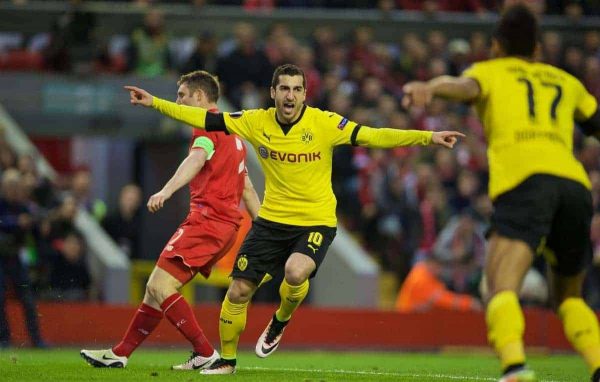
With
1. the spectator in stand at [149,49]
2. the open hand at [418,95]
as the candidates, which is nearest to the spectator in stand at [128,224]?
the spectator in stand at [149,49]

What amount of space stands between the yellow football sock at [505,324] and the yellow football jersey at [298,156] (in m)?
3.23

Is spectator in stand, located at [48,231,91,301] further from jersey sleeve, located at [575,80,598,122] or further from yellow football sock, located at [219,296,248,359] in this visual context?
jersey sleeve, located at [575,80,598,122]

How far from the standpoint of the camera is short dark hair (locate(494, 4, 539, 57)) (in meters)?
7.71

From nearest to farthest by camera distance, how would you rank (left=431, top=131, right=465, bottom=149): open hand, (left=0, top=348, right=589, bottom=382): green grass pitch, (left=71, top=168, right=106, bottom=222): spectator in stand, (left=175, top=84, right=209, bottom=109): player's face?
(left=431, top=131, right=465, bottom=149): open hand
(left=0, top=348, right=589, bottom=382): green grass pitch
(left=175, top=84, right=209, bottom=109): player's face
(left=71, top=168, right=106, bottom=222): spectator in stand

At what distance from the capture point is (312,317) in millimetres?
17906

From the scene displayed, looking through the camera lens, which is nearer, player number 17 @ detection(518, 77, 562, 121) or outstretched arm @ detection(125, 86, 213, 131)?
player number 17 @ detection(518, 77, 562, 121)

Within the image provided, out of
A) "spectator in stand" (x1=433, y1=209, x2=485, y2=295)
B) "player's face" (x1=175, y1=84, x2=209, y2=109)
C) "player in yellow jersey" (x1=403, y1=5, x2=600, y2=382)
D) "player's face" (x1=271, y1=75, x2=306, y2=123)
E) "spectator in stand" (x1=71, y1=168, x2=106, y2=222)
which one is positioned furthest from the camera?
"spectator in stand" (x1=433, y1=209, x2=485, y2=295)

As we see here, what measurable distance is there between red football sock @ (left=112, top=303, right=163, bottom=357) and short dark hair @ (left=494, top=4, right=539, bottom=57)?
163 inches

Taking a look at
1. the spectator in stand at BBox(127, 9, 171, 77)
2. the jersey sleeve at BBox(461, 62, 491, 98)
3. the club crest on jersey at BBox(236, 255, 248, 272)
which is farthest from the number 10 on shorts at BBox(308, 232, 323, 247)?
the spectator in stand at BBox(127, 9, 171, 77)

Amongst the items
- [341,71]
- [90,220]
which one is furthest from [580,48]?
[90,220]

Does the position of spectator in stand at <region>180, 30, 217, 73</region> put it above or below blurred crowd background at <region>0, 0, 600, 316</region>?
above

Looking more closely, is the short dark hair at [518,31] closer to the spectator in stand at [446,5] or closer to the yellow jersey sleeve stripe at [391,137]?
the yellow jersey sleeve stripe at [391,137]

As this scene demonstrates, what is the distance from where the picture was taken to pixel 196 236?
10516mm

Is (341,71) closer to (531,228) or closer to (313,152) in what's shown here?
(313,152)
